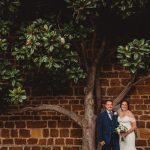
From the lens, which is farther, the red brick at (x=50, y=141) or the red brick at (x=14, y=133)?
the red brick at (x=14, y=133)

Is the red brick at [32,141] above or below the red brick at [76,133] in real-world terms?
below

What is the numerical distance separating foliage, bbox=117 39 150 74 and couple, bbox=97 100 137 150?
1.12 meters

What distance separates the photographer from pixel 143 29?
37.9 feet

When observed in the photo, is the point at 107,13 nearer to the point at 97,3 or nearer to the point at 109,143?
the point at 97,3

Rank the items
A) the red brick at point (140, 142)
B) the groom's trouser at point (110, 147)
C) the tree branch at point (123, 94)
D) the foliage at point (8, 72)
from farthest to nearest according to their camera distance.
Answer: the red brick at point (140, 142) < the tree branch at point (123, 94) < the groom's trouser at point (110, 147) < the foliage at point (8, 72)

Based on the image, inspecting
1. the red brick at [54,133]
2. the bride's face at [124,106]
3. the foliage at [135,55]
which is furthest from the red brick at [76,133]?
the foliage at [135,55]

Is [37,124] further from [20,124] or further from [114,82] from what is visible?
[114,82]

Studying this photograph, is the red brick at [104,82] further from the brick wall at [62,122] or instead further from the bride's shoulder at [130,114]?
the bride's shoulder at [130,114]

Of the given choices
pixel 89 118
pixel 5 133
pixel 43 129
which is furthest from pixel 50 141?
pixel 89 118

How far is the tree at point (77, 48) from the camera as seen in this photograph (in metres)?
9.61

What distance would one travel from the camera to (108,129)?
10.4 meters

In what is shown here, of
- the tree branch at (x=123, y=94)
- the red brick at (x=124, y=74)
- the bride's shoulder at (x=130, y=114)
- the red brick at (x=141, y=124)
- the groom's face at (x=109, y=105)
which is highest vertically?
the red brick at (x=124, y=74)

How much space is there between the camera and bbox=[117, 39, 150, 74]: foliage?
9625 millimetres

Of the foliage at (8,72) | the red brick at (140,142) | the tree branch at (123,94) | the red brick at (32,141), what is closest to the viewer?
the foliage at (8,72)
